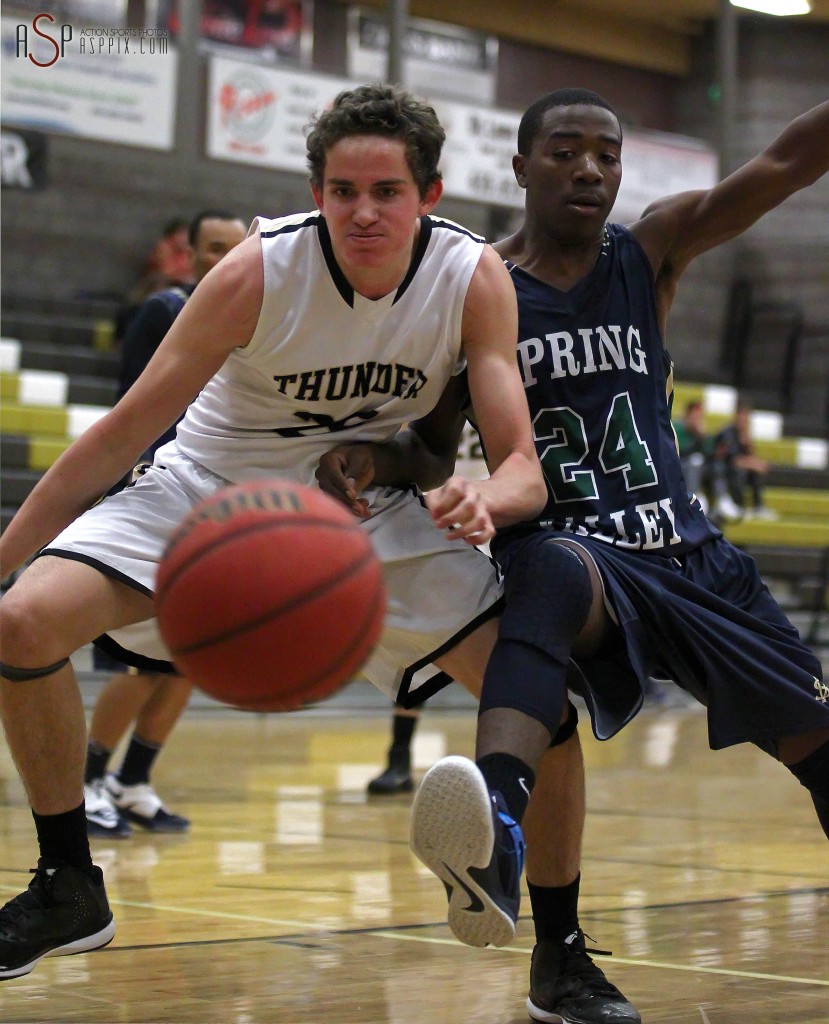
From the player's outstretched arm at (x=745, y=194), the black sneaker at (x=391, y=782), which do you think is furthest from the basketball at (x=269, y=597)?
the black sneaker at (x=391, y=782)

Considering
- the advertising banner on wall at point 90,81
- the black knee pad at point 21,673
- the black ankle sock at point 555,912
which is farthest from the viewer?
the advertising banner on wall at point 90,81

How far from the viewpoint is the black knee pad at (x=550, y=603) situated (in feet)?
8.66

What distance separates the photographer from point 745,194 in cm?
312

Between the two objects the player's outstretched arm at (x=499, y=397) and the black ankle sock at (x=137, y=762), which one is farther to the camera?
the black ankle sock at (x=137, y=762)

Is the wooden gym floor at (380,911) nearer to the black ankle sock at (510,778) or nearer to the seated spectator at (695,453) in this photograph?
the black ankle sock at (510,778)

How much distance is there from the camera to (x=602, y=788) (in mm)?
6336

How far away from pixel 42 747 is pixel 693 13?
55.1 feet

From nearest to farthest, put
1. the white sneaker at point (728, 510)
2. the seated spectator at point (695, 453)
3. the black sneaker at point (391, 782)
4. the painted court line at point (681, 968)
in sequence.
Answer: the painted court line at point (681, 968), the black sneaker at point (391, 782), the seated spectator at point (695, 453), the white sneaker at point (728, 510)

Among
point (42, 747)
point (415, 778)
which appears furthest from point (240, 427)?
point (415, 778)

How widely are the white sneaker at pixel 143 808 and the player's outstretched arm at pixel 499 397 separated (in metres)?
2.65

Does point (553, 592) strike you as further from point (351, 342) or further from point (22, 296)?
point (22, 296)

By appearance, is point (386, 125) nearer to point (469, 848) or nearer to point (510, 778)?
point (510, 778)

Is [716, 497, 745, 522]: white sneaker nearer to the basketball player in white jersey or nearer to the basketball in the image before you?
the basketball player in white jersey

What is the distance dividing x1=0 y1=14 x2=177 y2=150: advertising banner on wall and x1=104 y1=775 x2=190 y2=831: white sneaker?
725 cm
